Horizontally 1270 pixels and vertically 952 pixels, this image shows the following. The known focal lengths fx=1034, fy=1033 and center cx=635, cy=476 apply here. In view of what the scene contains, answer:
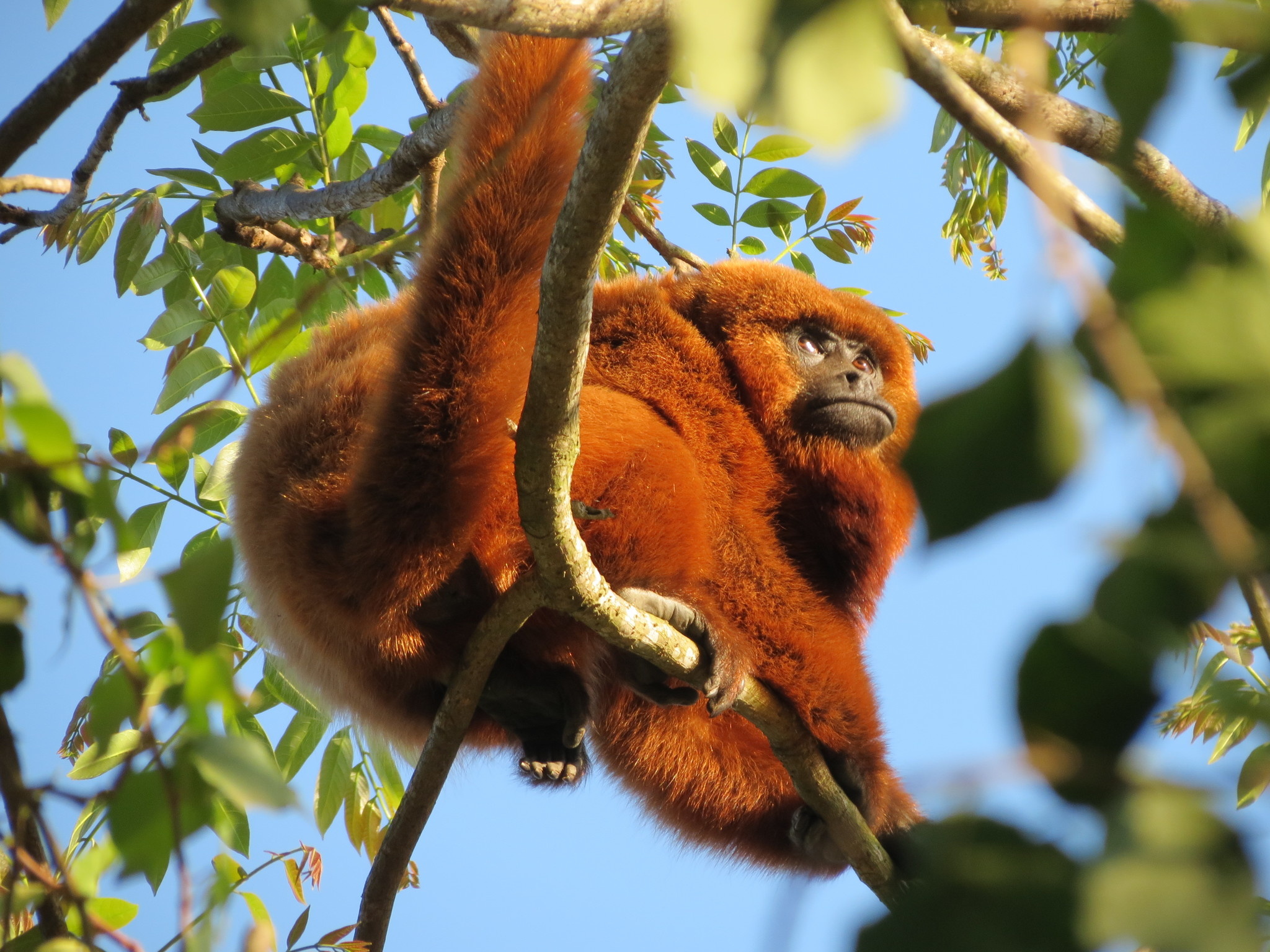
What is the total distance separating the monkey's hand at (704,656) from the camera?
2725 millimetres

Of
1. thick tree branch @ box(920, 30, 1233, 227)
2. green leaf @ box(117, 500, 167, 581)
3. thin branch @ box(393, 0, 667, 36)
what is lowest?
green leaf @ box(117, 500, 167, 581)

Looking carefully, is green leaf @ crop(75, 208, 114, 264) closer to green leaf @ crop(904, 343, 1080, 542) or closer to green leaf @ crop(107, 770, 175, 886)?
green leaf @ crop(107, 770, 175, 886)

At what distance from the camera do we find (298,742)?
14.8ft

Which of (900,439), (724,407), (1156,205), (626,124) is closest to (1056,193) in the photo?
(1156,205)

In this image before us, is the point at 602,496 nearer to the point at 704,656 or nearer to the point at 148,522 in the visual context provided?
the point at 704,656

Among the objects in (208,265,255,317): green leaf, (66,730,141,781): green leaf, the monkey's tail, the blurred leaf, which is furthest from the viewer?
(208,265,255,317): green leaf

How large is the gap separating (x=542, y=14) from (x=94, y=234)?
3328mm

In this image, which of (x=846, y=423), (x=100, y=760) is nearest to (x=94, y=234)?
(x=100, y=760)

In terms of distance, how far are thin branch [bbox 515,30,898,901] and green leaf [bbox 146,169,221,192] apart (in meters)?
3.02

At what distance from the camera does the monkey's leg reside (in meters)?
3.07

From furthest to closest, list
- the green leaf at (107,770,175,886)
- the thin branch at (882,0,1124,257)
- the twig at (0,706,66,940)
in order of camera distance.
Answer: the twig at (0,706,66,940)
the green leaf at (107,770,175,886)
the thin branch at (882,0,1124,257)

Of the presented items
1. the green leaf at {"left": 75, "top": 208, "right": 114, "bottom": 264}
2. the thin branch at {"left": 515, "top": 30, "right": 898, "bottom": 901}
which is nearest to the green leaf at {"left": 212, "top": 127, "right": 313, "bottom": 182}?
the green leaf at {"left": 75, "top": 208, "right": 114, "bottom": 264}

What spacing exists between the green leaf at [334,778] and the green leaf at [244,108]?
8.51 feet

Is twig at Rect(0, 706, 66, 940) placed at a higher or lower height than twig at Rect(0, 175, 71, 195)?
lower
